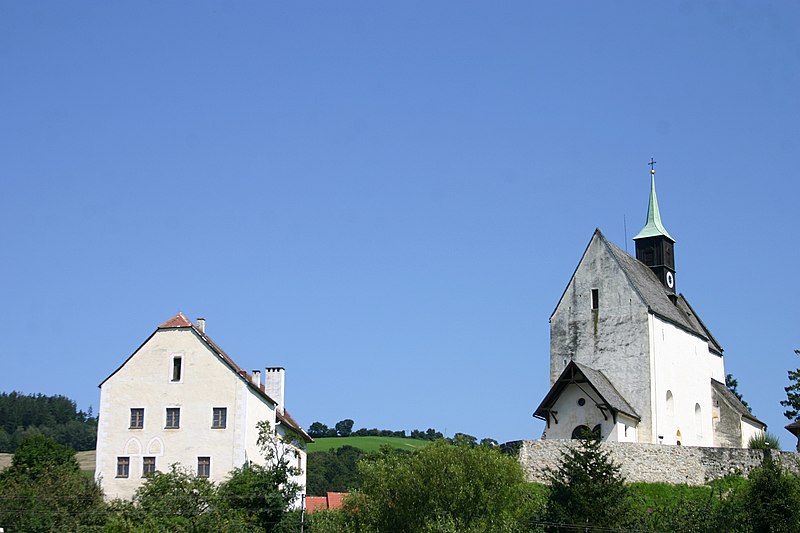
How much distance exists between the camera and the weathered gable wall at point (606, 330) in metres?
59.7

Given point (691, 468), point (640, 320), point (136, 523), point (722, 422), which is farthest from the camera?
point (722, 422)

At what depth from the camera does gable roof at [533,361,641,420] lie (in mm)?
57031

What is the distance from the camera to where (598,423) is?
5706 cm

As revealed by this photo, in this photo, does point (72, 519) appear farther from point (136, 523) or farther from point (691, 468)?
point (691, 468)

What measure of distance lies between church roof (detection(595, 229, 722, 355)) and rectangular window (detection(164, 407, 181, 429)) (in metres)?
25.3

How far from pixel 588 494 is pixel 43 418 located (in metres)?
108

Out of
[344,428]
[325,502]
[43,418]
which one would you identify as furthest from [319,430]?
[325,502]

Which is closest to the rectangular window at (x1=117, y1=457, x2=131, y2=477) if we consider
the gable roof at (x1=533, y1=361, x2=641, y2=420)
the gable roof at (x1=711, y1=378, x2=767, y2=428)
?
the gable roof at (x1=533, y1=361, x2=641, y2=420)

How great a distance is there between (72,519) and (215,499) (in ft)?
21.6

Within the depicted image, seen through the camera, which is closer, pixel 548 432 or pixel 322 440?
pixel 548 432

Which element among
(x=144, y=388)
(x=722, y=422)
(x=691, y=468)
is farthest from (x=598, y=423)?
(x=144, y=388)

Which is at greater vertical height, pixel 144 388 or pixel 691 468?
pixel 144 388

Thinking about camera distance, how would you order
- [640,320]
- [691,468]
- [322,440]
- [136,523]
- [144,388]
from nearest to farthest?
[136,523] < [691,468] < [144,388] < [640,320] < [322,440]

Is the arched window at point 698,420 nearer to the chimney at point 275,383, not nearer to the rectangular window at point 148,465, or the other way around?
the chimney at point 275,383
